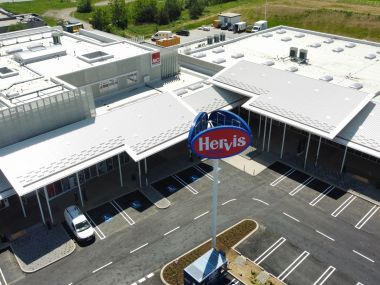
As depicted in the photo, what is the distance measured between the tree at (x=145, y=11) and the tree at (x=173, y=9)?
4.41 metres

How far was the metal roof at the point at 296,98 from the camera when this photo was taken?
46.5 metres

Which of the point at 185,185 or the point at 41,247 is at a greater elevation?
the point at 185,185

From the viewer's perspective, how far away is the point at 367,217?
4134 centimetres

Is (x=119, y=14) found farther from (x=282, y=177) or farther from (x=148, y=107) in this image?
(x=282, y=177)

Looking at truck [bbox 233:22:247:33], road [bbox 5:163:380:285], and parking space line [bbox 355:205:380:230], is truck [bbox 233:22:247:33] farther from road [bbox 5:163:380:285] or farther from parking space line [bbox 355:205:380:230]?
parking space line [bbox 355:205:380:230]

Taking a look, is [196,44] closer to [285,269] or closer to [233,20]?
[233,20]

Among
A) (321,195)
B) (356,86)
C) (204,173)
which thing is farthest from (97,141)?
(356,86)

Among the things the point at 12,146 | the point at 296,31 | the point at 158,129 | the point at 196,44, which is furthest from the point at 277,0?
the point at 12,146

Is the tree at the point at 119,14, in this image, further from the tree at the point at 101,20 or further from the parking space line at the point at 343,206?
the parking space line at the point at 343,206

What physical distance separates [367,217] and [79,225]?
→ 3021 cm

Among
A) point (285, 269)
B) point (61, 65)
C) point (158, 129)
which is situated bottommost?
point (285, 269)

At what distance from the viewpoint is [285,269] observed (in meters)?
35.2

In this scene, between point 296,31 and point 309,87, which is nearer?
point 309,87

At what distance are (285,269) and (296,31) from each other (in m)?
60.8
